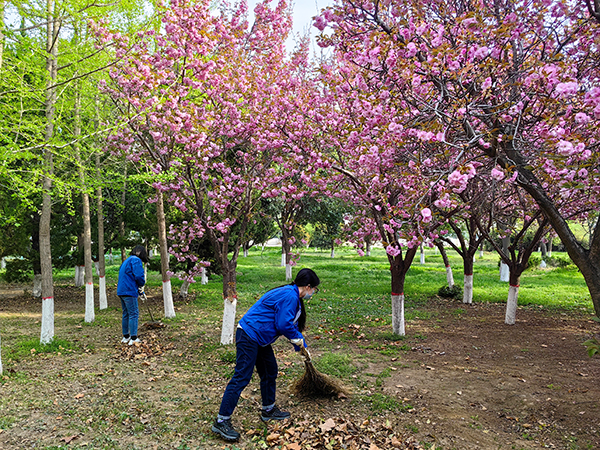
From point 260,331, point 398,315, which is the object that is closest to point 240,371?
point 260,331

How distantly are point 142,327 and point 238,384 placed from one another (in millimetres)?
6064

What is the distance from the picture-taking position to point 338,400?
199 inches

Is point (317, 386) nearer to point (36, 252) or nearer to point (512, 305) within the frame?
point (512, 305)

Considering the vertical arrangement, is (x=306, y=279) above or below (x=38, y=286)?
above

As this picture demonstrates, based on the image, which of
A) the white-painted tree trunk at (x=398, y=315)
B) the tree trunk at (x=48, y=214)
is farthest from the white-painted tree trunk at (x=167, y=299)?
the white-painted tree trunk at (x=398, y=315)

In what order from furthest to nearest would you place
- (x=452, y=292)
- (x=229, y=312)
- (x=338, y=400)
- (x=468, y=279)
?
(x=452, y=292) → (x=468, y=279) → (x=229, y=312) → (x=338, y=400)

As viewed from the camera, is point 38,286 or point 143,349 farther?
point 38,286

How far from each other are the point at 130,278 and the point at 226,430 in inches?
182

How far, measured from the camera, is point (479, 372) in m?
6.21

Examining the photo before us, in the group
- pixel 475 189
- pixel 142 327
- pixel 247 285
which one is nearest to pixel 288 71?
pixel 475 189

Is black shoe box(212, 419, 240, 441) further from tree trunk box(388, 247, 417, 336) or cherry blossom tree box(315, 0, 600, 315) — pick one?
tree trunk box(388, 247, 417, 336)

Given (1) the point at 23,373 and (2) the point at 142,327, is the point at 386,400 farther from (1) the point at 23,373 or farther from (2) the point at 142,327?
(2) the point at 142,327

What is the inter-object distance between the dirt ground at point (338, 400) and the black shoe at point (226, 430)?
3.1 inches

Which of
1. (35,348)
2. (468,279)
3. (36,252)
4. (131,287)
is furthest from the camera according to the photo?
(36,252)
